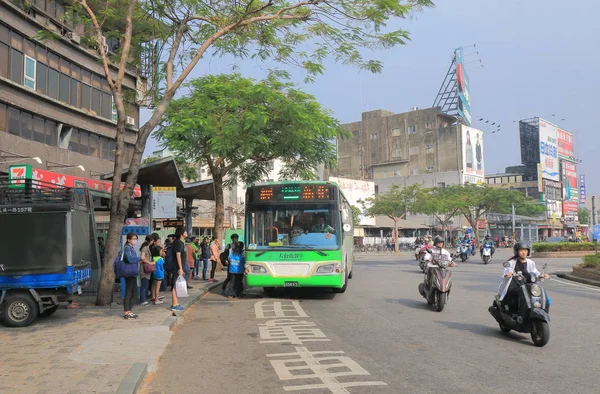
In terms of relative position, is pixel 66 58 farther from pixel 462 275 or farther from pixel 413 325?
pixel 413 325

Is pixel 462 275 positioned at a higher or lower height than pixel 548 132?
lower

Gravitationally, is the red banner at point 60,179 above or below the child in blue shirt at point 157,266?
above

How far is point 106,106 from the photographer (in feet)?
102

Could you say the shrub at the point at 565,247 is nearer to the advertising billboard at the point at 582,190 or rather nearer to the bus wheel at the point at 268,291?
the bus wheel at the point at 268,291

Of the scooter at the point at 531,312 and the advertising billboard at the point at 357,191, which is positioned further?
the advertising billboard at the point at 357,191

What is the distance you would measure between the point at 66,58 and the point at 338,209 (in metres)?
19.5

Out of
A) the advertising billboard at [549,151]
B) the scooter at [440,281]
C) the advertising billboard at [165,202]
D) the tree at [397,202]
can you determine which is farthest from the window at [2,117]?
the advertising billboard at [549,151]

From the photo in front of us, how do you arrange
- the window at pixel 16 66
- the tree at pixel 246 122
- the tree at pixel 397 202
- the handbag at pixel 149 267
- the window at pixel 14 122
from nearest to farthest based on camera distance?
the handbag at pixel 149 267
the tree at pixel 246 122
the window at pixel 16 66
the window at pixel 14 122
the tree at pixel 397 202

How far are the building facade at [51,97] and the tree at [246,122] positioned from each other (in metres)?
2.56

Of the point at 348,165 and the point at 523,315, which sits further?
the point at 348,165

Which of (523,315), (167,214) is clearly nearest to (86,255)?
(167,214)

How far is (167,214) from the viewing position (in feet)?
53.0

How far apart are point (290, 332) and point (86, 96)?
80.0 feet

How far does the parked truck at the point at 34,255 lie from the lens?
9922 millimetres
